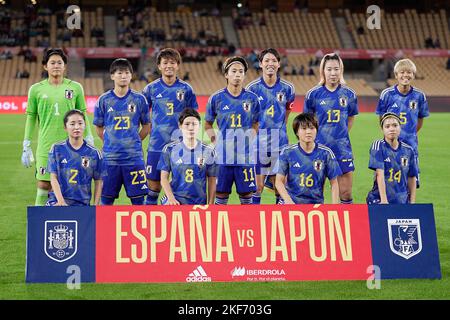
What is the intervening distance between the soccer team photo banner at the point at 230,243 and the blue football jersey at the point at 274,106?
2652mm

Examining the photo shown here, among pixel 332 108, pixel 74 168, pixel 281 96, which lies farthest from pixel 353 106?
pixel 74 168

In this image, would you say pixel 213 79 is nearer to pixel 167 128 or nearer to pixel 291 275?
pixel 167 128

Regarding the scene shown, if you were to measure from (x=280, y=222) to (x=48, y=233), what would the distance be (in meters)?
1.84

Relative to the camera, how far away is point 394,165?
7.17 m

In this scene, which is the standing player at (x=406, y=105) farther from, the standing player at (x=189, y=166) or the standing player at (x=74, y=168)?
the standing player at (x=74, y=168)

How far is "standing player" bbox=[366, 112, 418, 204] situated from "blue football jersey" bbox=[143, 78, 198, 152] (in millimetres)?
2112

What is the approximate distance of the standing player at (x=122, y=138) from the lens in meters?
7.65

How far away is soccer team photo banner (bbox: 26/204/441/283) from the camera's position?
5805 millimetres

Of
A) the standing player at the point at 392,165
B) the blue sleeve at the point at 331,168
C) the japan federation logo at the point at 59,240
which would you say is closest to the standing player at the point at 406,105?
the standing player at the point at 392,165

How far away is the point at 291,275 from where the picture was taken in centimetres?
587

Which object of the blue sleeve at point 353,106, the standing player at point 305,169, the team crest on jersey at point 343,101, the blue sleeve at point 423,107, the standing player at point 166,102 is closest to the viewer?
the standing player at point 305,169

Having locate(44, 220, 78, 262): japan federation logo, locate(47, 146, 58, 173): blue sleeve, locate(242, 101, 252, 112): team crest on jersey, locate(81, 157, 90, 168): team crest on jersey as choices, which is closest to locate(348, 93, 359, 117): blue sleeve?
locate(242, 101, 252, 112): team crest on jersey

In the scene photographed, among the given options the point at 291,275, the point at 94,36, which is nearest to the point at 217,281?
the point at 291,275

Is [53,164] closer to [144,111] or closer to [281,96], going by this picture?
[144,111]
